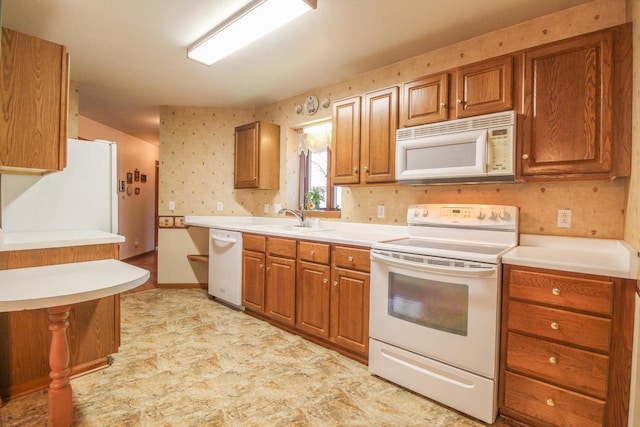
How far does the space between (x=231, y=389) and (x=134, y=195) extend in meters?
5.53

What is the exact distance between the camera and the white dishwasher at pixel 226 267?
3303 millimetres

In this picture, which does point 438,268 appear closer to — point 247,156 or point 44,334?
point 44,334

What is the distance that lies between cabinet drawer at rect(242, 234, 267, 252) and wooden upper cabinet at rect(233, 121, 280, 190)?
84cm

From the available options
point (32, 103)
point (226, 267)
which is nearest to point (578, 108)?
point (32, 103)

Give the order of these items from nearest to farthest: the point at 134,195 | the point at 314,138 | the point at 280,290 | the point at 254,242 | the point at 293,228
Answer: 1. the point at 280,290
2. the point at 254,242
3. the point at 293,228
4. the point at 314,138
5. the point at 134,195

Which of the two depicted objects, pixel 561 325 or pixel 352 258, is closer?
pixel 561 325

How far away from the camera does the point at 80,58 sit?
2857 millimetres

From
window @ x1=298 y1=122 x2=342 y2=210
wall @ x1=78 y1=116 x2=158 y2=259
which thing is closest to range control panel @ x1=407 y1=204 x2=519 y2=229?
window @ x1=298 y1=122 x2=342 y2=210

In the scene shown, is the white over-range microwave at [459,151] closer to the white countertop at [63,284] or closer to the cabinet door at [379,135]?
the cabinet door at [379,135]

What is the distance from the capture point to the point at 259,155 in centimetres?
377

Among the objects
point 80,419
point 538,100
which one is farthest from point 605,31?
point 80,419

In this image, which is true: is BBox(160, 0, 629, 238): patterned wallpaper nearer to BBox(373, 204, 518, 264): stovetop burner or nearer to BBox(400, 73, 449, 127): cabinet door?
BBox(373, 204, 518, 264): stovetop burner

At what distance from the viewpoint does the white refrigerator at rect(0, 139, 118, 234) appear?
2.08 meters

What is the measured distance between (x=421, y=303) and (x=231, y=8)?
220 cm
